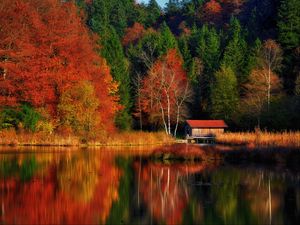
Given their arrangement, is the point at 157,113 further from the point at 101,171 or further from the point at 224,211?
the point at 224,211

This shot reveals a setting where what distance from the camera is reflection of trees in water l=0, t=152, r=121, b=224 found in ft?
56.5

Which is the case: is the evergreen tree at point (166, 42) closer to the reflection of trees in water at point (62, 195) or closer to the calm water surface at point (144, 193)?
the calm water surface at point (144, 193)

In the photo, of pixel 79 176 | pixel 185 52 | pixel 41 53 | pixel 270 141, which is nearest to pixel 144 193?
pixel 79 176

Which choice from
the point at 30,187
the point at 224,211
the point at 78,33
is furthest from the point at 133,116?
the point at 224,211

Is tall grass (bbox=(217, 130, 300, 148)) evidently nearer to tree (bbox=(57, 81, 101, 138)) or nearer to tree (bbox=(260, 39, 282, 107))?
tree (bbox=(57, 81, 101, 138))

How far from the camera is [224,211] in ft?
58.9

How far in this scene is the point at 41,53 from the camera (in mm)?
52656

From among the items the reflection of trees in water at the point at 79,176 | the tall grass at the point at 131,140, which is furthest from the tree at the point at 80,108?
the reflection of trees in water at the point at 79,176

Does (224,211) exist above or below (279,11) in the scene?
below

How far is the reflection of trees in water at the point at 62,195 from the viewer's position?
1723 cm

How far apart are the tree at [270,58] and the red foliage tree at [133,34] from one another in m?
31.2

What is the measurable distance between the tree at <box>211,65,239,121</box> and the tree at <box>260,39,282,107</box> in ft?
13.8

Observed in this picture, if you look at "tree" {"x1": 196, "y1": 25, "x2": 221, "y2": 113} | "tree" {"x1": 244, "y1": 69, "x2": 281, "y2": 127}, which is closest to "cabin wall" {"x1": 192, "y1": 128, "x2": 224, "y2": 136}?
"tree" {"x1": 244, "y1": 69, "x2": 281, "y2": 127}

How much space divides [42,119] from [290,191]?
3460 centimetres
